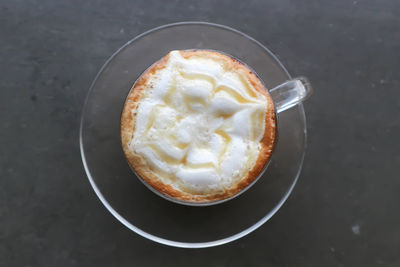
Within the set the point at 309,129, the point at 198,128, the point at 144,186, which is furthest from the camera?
the point at 309,129

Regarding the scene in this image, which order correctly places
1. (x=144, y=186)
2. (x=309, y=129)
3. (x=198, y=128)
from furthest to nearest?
(x=309, y=129), (x=144, y=186), (x=198, y=128)

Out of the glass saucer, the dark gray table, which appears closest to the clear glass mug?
the glass saucer

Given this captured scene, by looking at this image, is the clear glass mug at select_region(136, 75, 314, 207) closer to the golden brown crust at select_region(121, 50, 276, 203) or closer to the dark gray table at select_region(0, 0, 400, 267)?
the golden brown crust at select_region(121, 50, 276, 203)

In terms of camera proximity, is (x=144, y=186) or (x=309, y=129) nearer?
(x=144, y=186)

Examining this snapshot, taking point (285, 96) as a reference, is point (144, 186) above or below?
below

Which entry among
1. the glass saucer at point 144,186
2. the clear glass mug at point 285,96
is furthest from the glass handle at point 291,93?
the glass saucer at point 144,186

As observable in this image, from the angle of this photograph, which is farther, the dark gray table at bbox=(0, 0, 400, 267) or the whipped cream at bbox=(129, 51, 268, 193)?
the dark gray table at bbox=(0, 0, 400, 267)

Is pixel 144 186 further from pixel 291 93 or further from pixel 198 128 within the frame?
pixel 291 93

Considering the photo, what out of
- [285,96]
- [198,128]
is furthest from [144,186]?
[285,96]
